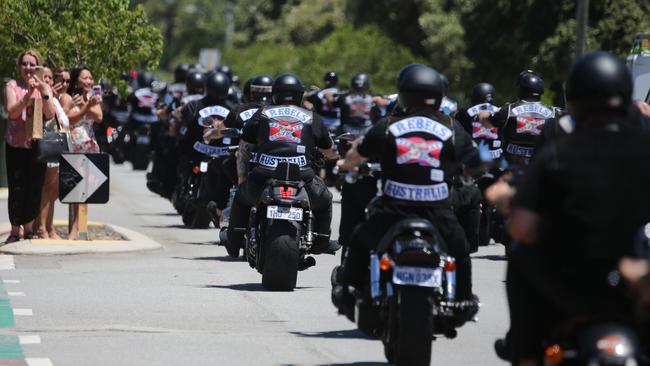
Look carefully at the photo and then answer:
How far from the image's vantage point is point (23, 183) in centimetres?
1730

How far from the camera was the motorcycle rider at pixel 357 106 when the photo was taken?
2833 cm

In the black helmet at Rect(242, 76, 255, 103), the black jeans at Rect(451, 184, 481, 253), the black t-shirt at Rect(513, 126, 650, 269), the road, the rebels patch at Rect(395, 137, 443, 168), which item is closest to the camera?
the black t-shirt at Rect(513, 126, 650, 269)

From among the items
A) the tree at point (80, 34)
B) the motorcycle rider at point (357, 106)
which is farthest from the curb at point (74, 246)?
the motorcycle rider at point (357, 106)

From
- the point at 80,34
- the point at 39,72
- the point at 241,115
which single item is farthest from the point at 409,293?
the point at 80,34

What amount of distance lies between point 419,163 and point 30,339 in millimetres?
3050

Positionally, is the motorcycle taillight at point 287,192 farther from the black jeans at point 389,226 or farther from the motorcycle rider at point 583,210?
the motorcycle rider at point 583,210

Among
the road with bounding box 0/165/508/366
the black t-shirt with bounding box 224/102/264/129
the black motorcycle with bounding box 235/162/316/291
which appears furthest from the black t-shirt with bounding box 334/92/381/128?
the black motorcycle with bounding box 235/162/316/291

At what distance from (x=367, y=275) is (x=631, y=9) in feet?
108

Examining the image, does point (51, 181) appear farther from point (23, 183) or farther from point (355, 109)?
point (355, 109)

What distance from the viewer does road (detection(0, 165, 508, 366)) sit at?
10195mm

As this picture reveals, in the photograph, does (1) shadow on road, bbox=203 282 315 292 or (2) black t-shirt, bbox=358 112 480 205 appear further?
(1) shadow on road, bbox=203 282 315 292

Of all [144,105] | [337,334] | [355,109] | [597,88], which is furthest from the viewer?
[144,105]

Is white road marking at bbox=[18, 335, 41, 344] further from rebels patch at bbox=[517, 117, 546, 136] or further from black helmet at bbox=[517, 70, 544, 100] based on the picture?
black helmet at bbox=[517, 70, 544, 100]

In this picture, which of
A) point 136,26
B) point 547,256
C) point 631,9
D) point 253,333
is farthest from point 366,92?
point 547,256
